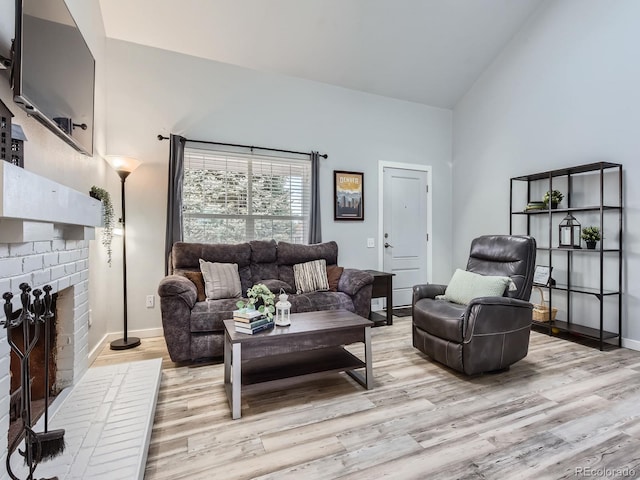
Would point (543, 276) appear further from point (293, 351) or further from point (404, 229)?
point (293, 351)

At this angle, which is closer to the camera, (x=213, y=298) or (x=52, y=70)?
(x=52, y=70)

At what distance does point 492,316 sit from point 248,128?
3.18 metres

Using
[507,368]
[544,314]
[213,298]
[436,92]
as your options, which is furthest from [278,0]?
[544,314]

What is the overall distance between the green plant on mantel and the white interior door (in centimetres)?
320

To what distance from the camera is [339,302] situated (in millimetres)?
3326

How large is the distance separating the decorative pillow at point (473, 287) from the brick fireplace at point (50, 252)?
281cm

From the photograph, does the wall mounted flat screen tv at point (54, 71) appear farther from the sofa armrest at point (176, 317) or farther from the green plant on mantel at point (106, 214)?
the sofa armrest at point (176, 317)

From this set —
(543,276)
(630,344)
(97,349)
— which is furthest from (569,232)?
(97,349)

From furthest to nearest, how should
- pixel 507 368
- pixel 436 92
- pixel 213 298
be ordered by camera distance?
pixel 436 92 → pixel 213 298 → pixel 507 368

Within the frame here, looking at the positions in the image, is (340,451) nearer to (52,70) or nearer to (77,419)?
(77,419)

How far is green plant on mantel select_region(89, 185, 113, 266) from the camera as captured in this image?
2703mm

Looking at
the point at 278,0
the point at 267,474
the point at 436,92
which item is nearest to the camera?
the point at 267,474

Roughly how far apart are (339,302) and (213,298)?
120 cm

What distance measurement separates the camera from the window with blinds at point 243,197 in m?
3.70
